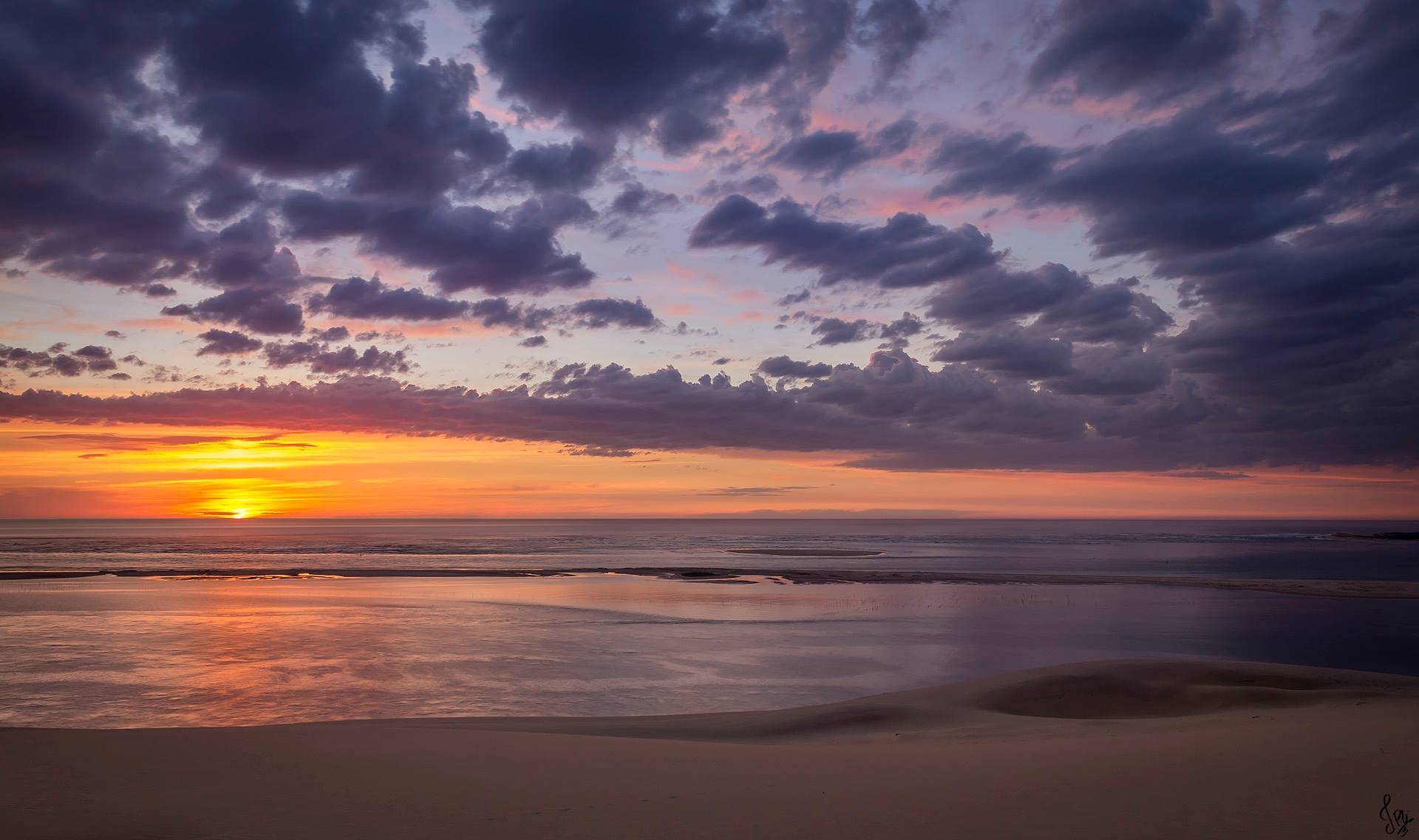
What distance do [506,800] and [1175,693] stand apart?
1388 centimetres

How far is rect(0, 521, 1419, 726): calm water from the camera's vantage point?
647 inches

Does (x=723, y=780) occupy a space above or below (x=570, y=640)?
above

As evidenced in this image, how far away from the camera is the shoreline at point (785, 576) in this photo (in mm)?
45219

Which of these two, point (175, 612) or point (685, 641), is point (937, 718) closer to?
point (685, 641)

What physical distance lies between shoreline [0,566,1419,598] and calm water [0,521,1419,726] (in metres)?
2.46

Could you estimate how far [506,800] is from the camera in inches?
305

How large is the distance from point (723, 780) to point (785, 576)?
4516cm

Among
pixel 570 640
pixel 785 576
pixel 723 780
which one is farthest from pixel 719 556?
pixel 723 780
